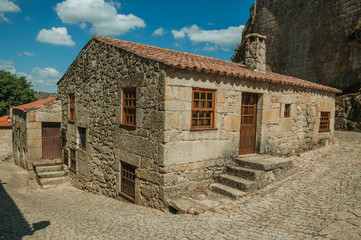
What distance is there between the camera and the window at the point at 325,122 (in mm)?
10492

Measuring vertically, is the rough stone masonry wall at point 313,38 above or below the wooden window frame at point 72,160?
above

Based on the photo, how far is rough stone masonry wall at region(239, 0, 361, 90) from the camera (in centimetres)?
1448

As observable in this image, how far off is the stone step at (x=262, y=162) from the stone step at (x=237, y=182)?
564 millimetres

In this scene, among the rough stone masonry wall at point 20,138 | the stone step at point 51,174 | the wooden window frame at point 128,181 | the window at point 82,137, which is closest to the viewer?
the wooden window frame at point 128,181

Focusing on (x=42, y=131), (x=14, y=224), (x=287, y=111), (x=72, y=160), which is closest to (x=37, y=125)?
(x=42, y=131)

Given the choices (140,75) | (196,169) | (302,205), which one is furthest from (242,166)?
(140,75)

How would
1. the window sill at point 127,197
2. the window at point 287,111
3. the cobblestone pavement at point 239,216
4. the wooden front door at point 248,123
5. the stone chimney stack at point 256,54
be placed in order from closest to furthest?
the cobblestone pavement at point 239,216
the window sill at point 127,197
the wooden front door at point 248,123
the window at point 287,111
the stone chimney stack at point 256,54

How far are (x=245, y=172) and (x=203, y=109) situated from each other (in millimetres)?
2032

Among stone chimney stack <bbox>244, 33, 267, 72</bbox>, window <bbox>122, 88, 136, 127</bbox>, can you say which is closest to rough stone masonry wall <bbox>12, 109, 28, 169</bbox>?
window <bbox>122, 88, 136, 127</bbox>

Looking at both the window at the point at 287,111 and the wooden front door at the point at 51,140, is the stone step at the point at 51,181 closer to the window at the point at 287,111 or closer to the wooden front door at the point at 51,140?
the wooden front door at the point at 51,140

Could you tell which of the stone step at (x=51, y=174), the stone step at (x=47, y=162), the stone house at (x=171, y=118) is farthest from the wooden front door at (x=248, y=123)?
the stone step at (x=47, y=162)

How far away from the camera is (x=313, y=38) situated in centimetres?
1708

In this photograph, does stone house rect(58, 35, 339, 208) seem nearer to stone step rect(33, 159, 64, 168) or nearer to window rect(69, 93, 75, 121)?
window rect(69, 93, 75, 121)

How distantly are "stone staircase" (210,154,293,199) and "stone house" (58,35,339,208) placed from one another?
0.97 ft
